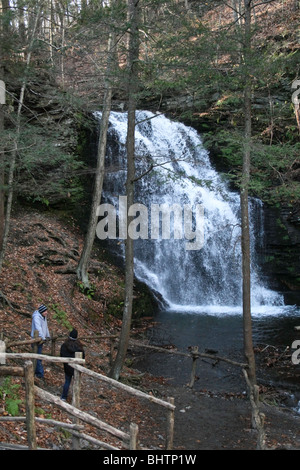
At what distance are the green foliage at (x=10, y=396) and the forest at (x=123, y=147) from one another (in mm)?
3274

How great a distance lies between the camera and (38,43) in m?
11.7

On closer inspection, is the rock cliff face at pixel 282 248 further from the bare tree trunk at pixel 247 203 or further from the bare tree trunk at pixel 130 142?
the bare tree trunk at pixel 130 142

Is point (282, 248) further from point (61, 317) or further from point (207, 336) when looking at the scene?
point (61, 317)

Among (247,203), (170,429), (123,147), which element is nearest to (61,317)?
(247,203)

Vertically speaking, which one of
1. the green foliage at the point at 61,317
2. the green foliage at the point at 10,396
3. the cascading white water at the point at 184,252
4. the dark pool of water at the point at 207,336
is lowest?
the dark pool of water at the point at 207,336

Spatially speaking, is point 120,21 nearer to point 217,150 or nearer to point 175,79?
point 175,79

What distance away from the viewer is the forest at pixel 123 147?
34.6 ft

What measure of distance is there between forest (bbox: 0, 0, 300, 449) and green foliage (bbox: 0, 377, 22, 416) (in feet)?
10.7

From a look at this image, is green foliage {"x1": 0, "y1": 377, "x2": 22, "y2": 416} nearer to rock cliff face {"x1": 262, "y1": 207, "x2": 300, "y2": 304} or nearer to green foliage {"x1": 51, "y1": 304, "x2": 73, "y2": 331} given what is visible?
green foliage {"x1": 51, "y1": 304, "x2": 73, "y2": 331}

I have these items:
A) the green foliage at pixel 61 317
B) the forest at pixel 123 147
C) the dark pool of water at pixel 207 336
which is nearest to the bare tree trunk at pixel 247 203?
the forest at pixel 123 147

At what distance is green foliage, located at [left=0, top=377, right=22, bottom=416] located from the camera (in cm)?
669

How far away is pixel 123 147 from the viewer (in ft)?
74.5

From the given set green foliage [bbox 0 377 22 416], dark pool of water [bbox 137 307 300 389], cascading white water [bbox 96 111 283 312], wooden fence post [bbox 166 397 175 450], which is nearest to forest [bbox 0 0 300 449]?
cascading white water [bbox 96 111 283 312]
